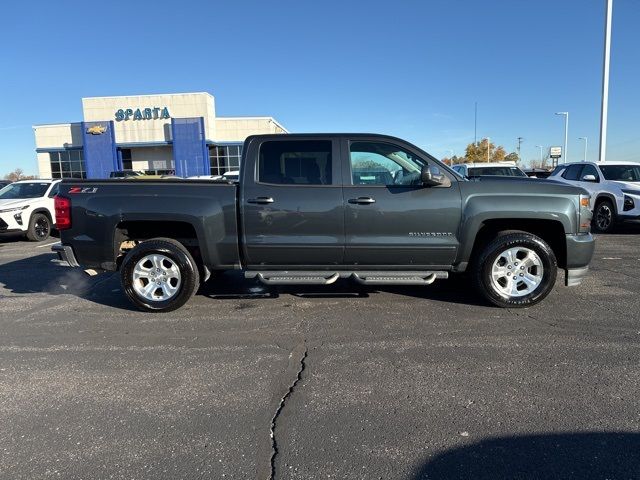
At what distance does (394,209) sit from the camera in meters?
5.10

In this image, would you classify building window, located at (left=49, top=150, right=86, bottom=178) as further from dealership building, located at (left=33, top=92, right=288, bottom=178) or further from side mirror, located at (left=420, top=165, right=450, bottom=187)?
side mirror, located at (left=420, top=165, right=450, bottom=187)

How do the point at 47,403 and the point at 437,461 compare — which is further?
the point at 47,403

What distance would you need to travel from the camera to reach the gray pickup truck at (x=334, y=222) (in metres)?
5.11

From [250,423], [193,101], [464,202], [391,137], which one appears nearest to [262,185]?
[391,137]

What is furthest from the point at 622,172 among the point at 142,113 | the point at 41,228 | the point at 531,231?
the point at 142,113

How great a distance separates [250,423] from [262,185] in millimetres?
2858

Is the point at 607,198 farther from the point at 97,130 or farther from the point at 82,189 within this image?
the point at 97,130

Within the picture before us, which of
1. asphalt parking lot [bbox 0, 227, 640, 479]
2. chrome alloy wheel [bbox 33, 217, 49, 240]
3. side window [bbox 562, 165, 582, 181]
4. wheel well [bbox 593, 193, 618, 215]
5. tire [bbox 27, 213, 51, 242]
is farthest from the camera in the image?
side window [bbox 562, 165, 582, 181]

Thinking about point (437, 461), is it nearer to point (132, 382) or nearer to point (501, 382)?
point (501, 382)

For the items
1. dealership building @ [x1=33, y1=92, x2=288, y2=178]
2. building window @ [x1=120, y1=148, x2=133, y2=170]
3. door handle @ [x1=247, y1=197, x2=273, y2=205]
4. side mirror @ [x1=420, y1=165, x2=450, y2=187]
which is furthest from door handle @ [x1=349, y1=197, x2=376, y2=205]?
building window @ [x1=120, y1=148, x2=133, y2=170]

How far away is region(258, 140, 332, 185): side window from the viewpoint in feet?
17.2

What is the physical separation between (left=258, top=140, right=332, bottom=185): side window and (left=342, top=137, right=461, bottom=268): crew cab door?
0.83ft

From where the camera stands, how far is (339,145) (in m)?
5.28

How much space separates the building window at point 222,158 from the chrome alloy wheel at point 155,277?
130ft
